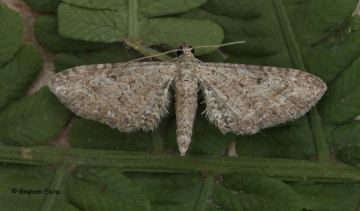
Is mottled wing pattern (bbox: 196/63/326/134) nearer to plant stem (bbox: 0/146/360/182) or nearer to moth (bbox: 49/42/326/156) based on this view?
moth (bbox: 49/42/326/156)

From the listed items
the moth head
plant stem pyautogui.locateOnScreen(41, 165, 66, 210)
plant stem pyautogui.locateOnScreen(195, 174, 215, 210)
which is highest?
the moth head

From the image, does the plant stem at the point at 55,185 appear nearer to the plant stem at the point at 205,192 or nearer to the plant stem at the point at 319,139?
the plant stem at the point at 205,192

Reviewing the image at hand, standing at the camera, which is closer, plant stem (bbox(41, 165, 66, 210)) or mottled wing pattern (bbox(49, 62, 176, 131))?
plant stem (bbox(41, 165, 66, 210))

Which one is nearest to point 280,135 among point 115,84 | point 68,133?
point 115,84

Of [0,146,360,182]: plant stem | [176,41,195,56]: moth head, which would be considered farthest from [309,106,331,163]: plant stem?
[176,41,195,56]: moth head

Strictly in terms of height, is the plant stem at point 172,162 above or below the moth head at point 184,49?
below

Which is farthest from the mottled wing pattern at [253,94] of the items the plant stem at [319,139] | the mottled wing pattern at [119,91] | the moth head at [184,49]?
the mottled wing pattern at [119,91]
